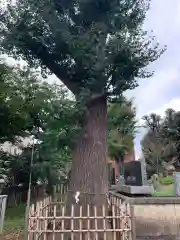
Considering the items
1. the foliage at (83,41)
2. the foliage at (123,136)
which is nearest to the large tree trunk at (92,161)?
the foliage at (83,41)

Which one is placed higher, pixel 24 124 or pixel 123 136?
pixel 123 136

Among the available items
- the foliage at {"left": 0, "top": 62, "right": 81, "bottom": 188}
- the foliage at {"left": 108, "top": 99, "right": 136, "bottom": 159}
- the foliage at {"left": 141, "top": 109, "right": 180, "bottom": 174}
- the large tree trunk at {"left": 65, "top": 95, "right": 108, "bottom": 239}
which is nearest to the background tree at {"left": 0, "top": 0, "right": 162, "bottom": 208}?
the large tree trunk at {"left": 65, "top": 95, "right": 108, "bottom": 239}

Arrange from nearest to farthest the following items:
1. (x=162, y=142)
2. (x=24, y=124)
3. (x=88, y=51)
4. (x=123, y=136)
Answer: (x=88, y=51) < (x=24, y=124) < (x=123, y=136) < (x=162, y=142)

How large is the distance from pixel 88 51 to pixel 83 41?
260 mm

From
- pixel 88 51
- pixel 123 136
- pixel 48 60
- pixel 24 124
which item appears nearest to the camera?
pixel 88 51

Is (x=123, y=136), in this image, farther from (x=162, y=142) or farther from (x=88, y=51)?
(x=88, y=51)

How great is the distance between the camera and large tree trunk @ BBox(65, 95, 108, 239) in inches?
200

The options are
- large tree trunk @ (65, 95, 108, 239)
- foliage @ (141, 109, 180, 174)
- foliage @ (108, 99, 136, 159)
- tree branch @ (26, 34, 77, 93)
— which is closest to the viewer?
large tree trunk @ (65, 95, 108, 239)

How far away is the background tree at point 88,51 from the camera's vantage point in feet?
16.8

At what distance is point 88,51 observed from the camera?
511 centimetres

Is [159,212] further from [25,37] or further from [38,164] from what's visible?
[38,164]

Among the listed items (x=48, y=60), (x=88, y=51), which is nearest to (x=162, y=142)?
(x=48, y=60)

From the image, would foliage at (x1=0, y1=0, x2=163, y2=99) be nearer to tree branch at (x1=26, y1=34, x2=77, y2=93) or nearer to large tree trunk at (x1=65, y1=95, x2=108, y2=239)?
tree branch at (x1=26, y1=34, x2=77, y2=93)

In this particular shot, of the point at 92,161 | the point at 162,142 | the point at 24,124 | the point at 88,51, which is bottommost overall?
the point at 92,161
